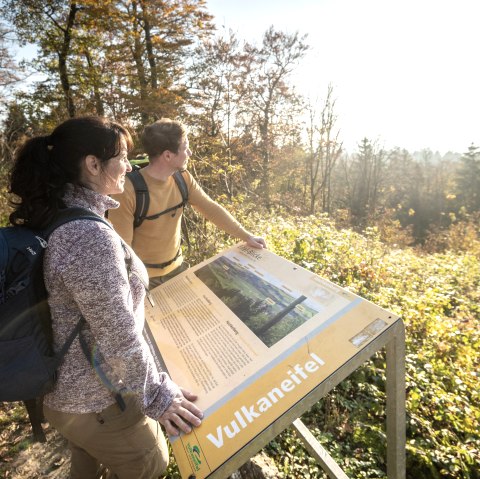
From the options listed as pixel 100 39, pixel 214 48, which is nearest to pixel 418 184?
pixel 214 48

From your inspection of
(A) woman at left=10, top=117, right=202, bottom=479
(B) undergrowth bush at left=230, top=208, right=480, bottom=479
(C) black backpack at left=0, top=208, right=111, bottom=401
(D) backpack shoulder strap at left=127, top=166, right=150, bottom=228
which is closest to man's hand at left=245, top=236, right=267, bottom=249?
(D) backpack shoulder strap at left=127, top=166, right=150, bottom=228

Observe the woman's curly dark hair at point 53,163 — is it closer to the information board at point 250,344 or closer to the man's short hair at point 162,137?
the information board at point 250,344

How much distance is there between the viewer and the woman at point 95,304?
3.37 ft

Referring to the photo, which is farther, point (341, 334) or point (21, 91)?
point (21, 91)

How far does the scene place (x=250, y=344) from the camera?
56.6 inches

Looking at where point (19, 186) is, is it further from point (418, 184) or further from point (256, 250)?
point (418, 184)

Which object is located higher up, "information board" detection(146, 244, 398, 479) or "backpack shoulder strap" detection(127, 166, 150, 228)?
"backpack shoulder strap" detection(127, 166, 150, 228)

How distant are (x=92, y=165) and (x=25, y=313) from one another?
0.58 meters

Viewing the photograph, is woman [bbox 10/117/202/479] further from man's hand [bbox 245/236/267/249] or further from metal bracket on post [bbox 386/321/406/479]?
man's hand [bbox 245/236/267/249]

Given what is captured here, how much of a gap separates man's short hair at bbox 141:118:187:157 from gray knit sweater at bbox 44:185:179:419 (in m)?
1.31

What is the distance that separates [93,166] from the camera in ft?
4.00

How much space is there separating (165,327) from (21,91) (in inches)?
611

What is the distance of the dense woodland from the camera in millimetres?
2658

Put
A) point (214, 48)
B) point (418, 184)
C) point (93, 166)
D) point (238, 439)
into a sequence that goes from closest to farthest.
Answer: point (238, 439)
point (93, 166)
point (214, 48)
point (418, 184)
